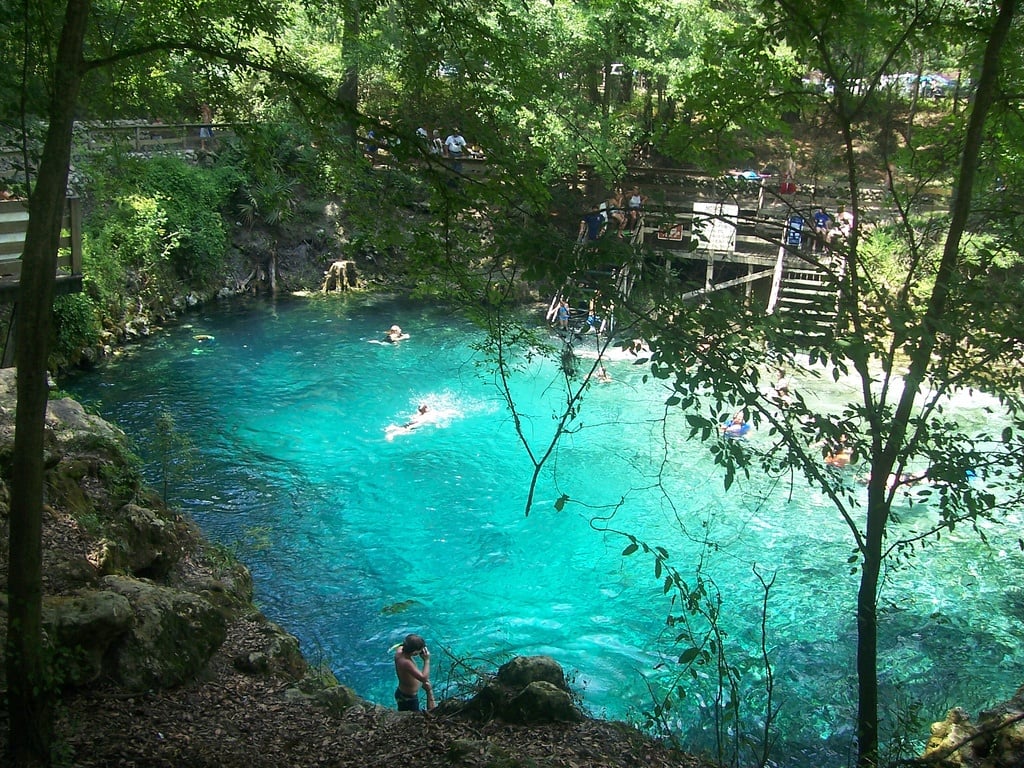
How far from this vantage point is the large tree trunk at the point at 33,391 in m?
3.51

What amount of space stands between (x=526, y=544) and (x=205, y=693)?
20.9 feet

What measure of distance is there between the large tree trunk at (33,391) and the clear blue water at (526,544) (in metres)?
2.99

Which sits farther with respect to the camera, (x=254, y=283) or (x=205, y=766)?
(x=254, y=283)

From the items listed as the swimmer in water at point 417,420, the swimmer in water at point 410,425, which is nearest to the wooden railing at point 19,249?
the swimmer in water at point 410,425

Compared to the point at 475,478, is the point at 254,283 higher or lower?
higher

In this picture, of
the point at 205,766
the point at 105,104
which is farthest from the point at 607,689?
the point at 105,104

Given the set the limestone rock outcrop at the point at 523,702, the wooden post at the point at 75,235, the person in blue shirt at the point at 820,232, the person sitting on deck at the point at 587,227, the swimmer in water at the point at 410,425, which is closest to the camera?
the person sitting on deck at the point at 587,227

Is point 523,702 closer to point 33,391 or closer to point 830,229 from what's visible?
point 33,391

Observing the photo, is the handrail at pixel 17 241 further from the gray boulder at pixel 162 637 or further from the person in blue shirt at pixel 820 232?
the person in blue shirt at pixel 820 232

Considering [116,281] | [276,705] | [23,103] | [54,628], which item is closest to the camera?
[23,103]

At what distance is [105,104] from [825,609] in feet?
29.6

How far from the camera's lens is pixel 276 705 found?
5.66 m

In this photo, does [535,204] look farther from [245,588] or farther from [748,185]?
[245,588]

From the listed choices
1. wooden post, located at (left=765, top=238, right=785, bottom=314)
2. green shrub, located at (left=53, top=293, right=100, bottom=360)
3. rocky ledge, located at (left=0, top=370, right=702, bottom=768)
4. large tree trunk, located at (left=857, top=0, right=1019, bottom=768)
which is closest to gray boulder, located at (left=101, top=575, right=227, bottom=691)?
rocky ledge, located at (left=0, top=370, right=702, bottom=768)
